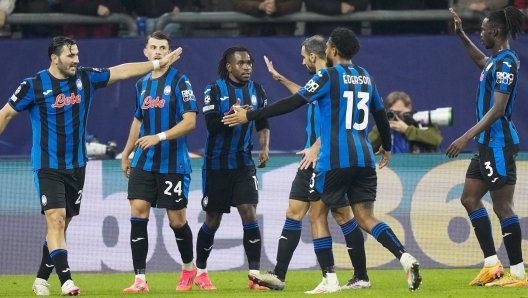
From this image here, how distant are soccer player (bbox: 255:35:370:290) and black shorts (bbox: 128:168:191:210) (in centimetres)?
98

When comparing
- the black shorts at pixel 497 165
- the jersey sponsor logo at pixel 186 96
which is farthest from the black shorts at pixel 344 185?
the jersey sponsor logo at pixel 186 96

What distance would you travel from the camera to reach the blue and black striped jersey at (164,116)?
8.83 metres

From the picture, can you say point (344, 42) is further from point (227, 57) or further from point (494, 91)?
point (227, 57)

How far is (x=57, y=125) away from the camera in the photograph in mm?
8375

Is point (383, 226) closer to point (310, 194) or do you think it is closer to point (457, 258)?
point (310, 194)

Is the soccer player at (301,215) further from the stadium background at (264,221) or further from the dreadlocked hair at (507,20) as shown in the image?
the stadium background at (264,221)

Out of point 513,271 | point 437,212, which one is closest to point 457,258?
point 437,212

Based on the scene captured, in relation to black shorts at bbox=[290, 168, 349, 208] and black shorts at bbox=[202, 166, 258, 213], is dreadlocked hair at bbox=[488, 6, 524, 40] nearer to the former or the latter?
black shorts at bbox=[290, 168, 349, 208]

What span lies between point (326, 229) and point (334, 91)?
1.11 metres

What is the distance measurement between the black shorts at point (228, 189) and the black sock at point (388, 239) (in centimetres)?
167

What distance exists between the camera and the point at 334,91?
25.4ft

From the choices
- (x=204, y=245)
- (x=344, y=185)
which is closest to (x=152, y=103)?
(x=204, y=245)

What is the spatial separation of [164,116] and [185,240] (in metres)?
1.11

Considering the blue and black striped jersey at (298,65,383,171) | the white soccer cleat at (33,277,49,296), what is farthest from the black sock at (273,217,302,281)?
the white soccer cleat at (33,277,49,296)
